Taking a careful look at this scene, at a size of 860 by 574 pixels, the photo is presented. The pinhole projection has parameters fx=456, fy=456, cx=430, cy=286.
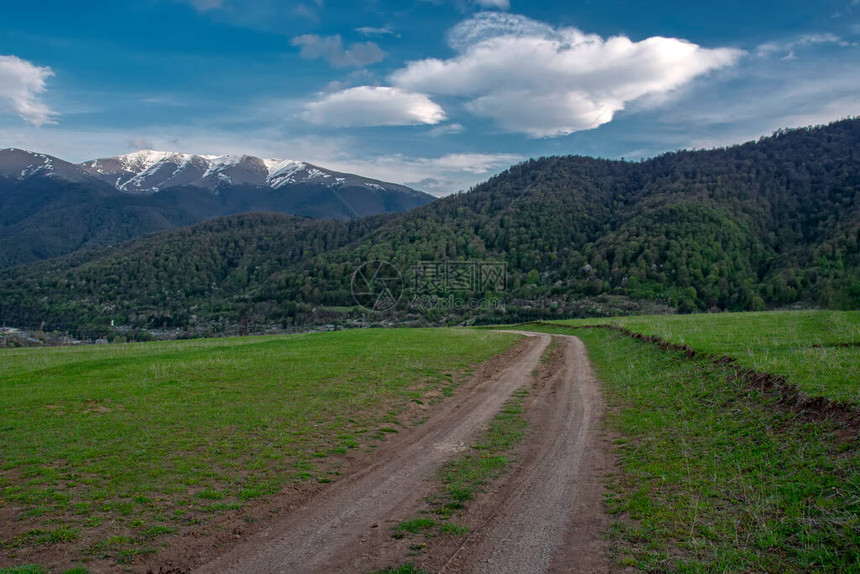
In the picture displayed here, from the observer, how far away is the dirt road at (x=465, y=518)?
622 centimetres

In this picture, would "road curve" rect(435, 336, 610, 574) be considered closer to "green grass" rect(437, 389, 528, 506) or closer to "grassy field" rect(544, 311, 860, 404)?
"green grass" rect(437, 389, 528, 506)

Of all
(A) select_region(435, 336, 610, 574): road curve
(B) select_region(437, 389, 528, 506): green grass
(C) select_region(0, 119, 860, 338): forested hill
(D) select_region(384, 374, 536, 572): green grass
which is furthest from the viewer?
(C) select_region(0, 119, 860, 338): forested hill

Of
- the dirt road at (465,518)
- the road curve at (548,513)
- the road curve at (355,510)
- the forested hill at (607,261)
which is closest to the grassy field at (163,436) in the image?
the road curve at (355,510)

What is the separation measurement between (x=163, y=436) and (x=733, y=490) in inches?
503

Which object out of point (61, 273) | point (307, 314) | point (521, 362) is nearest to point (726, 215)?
point (307, 314)

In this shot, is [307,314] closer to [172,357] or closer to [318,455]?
[172,357]

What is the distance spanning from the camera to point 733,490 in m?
7.79

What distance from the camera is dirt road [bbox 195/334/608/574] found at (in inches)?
245

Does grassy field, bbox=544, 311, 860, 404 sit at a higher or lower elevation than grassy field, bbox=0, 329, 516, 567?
higher

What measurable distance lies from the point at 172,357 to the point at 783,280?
12475 centimetres

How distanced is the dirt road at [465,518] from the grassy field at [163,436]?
51.2 inches

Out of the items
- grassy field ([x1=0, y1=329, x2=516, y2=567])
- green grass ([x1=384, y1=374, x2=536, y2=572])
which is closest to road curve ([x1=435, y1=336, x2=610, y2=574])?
green grass ([x1=384, y1=374, x2=536, y2=572])

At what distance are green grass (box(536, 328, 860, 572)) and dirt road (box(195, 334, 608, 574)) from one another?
2.11 feet

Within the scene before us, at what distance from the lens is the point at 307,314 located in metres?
140
